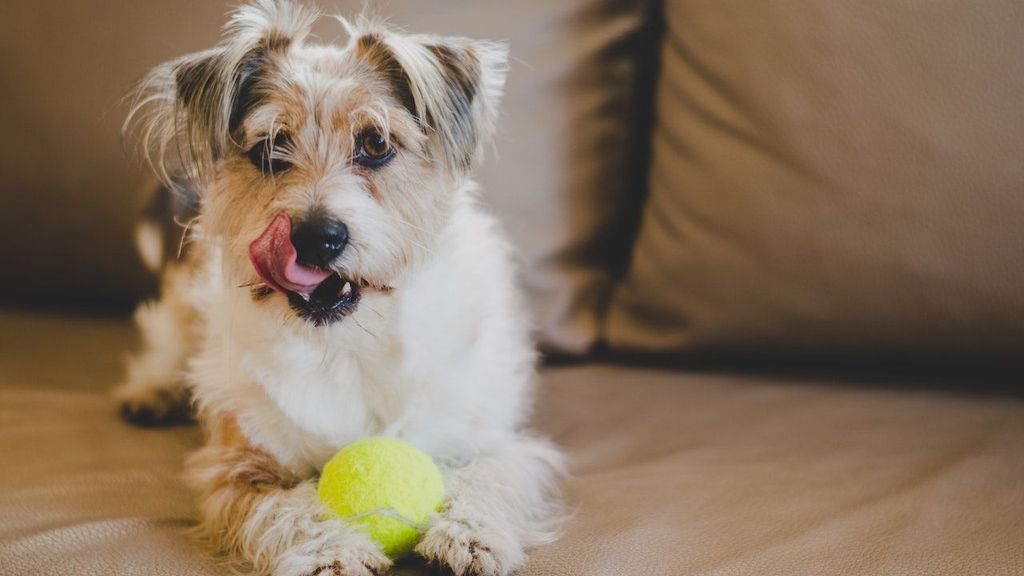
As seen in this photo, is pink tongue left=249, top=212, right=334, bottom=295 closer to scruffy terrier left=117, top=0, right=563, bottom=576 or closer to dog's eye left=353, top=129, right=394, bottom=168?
scruffy terrier left=117, top=0, right=563, bottom=576

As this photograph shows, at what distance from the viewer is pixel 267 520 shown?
1.19 metres

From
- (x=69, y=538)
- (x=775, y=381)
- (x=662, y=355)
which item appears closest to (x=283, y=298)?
(x=69, y=538)

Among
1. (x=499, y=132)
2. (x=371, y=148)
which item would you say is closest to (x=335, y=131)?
(x=371, y=148)

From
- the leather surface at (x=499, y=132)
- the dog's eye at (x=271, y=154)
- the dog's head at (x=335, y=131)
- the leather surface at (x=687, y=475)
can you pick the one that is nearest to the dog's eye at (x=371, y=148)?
the dog's head at (x=335, y=131)

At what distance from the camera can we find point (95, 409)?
161 centimetres

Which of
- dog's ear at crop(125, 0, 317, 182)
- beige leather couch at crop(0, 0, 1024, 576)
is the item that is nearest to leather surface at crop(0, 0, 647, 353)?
beige leather couch at crop(0, 0, 1024, 576)

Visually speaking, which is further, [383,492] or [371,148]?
[371,148]

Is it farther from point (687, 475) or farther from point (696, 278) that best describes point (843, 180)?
point (687, 475)

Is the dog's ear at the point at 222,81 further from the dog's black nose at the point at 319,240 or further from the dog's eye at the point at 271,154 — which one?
the dog's black nose at the point at 319,240

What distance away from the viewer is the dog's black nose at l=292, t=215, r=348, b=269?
121cm

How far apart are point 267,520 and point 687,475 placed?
625mm

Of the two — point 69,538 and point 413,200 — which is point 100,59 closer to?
point 413,200

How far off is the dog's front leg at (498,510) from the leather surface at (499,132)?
0.50 meters

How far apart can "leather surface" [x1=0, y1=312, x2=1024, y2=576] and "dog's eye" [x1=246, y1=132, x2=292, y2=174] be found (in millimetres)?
514
